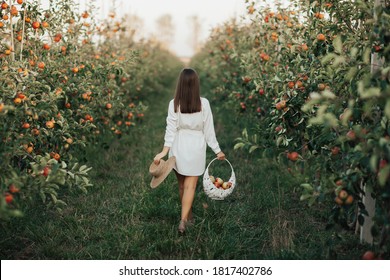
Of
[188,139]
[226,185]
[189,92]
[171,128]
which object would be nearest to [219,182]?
[226,185]

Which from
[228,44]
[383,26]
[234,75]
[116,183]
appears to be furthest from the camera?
[228,44]

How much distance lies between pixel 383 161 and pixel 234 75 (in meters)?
4.96

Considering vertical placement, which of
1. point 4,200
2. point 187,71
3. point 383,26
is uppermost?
point 383,26

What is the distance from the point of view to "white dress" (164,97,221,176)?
3385mm

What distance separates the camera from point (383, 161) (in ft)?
6.97

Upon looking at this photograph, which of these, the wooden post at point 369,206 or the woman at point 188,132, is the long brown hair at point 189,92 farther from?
the wooden post at point 369,206

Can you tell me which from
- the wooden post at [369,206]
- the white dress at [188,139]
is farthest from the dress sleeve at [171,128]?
the wooden post at [369,206]

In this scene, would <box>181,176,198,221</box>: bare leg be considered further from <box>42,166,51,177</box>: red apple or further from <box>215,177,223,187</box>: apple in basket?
<box>42,166,51,177</box>: red apple

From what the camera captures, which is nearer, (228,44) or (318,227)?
(318,227)

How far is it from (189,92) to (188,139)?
35 centimetres

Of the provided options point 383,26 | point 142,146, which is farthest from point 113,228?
point 142,146

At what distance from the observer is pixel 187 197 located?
11.1 ft

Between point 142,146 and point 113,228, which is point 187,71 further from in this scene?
point 142,146

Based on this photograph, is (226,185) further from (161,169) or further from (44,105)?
(44,105)
